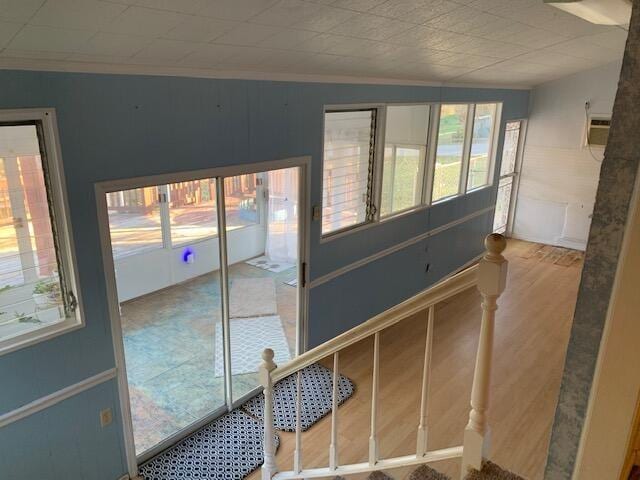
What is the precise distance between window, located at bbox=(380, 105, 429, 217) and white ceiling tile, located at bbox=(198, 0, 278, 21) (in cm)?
290

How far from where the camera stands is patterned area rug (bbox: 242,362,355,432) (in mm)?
3670

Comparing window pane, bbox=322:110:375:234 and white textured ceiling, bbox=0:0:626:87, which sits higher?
white textured ceiling, bbox=0:0:626:87

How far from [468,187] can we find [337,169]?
2986 mm

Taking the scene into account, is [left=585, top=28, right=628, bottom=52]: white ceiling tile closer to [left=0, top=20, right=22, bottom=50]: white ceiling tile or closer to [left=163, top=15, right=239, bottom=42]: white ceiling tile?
[left=163, top=15, right=239, bottom=42]: white ceiling tile

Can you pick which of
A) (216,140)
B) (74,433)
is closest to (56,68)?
(216,140)

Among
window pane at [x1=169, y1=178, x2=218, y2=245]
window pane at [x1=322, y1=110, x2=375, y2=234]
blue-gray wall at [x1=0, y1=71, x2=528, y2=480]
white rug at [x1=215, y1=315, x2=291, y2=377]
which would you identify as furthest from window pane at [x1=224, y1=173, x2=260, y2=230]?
blue-gray wall at [x1=0, y1=71, x2=528, y2=480]

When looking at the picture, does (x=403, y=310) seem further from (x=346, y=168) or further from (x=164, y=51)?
(x=346, y=168)

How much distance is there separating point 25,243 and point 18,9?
1.31 metres

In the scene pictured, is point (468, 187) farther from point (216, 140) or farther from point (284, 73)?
point (216, 140)

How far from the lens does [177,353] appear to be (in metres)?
4.62

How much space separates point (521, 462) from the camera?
10.6 feet

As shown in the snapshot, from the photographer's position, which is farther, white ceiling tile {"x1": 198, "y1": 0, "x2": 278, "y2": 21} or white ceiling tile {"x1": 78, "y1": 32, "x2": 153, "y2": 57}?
white ceiling tile {"x1": 78, "y1": 32, "x2": 153, "y2": 57}

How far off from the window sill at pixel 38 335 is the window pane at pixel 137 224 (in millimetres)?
2328

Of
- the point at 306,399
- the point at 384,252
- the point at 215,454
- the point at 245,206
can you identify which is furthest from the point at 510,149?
the point at 215,454
